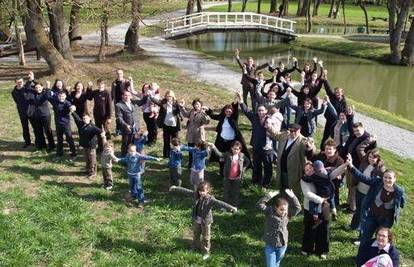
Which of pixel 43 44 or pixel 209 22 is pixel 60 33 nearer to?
pixel 43 44

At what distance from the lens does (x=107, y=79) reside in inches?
777

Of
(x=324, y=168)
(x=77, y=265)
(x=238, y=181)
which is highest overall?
(x=324, y=168)

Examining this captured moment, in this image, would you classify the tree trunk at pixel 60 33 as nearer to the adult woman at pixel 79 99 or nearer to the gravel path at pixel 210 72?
the gravel path at pixel 210 72

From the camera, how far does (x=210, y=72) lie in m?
24.1

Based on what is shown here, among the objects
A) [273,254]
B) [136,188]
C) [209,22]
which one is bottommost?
[273,254]

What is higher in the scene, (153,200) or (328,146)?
(328,146)

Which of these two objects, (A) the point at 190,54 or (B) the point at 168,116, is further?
(A) the point at 190,54

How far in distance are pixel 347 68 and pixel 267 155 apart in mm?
23557

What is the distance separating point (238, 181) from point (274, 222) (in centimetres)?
195

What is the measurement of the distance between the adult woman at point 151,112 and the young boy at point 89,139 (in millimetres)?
1795

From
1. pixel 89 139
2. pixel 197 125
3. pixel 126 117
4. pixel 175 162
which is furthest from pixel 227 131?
pixel 89 139

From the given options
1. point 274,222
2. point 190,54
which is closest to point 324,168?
point 274,222

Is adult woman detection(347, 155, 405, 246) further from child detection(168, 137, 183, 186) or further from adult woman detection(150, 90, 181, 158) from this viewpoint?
adult woman detection(150, 90, 181, 158)

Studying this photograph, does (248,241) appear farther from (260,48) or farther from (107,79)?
(260,48)
